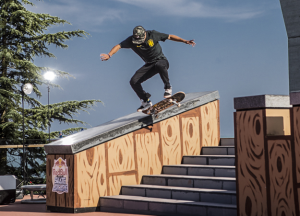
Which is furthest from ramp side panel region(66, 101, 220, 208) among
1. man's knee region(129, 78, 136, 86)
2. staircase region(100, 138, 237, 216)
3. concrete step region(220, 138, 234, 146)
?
man's knee region(129, 78, 136, 86)

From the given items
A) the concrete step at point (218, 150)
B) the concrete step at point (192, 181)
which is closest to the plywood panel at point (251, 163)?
the concrete step at point (192, 181)

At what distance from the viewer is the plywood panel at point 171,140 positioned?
9445 millimetres

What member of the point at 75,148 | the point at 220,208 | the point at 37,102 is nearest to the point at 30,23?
the point at 37,102

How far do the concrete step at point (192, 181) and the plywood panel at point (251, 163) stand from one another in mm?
1811

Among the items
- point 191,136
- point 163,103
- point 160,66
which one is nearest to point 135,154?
point 163,103

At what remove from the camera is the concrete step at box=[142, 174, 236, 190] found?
7482 mm

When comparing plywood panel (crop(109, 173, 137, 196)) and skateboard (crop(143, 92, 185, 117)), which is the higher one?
skateboard (crop(143, 92, 185, 117))

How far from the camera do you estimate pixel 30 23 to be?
18609 millimetres

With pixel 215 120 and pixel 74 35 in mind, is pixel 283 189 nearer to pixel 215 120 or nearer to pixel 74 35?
pixel 215 120

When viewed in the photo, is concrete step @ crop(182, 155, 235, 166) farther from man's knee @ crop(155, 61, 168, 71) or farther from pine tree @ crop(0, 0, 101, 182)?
pine tree @ crop(0, 0, 101, 182)

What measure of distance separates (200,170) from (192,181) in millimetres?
490

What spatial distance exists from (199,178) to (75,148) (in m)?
2.52

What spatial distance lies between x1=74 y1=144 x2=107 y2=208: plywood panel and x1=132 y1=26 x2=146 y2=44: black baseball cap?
2.52 metres

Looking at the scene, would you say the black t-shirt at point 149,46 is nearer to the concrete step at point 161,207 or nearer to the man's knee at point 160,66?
the man's knee at point 160,66
